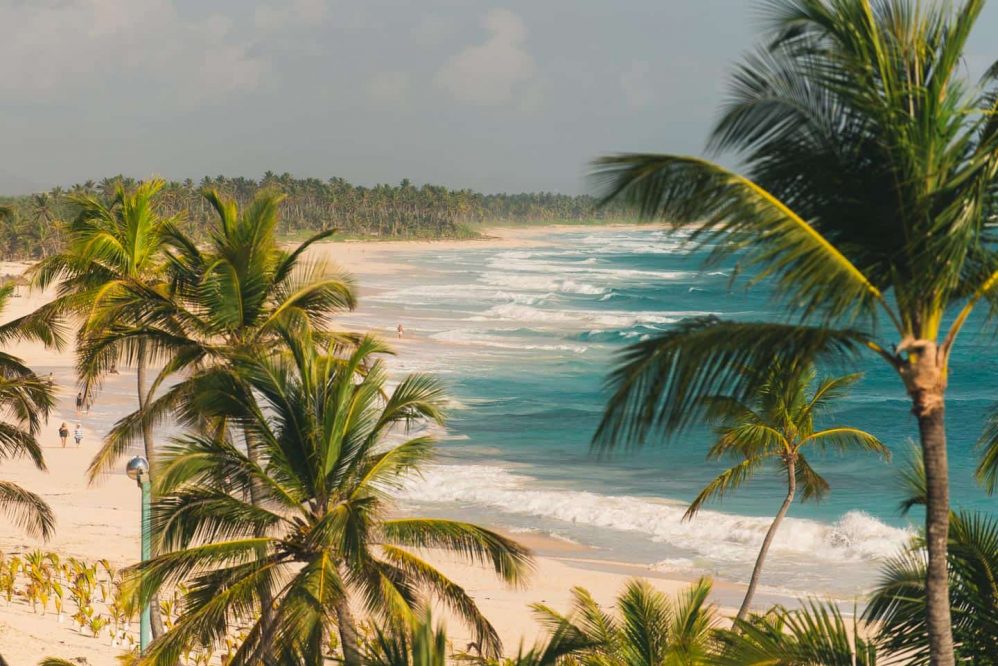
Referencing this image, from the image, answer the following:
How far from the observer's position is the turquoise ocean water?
73.9ft

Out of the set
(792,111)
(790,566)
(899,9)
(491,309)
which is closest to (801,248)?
(792,111)

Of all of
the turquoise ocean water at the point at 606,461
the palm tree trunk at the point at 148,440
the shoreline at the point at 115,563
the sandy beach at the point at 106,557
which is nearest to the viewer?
the palm tree trunk at the point at 148,440

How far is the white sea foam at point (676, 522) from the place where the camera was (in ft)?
73.9

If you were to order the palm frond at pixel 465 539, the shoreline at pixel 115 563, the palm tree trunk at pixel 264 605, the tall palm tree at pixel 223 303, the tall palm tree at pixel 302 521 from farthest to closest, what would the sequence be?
1. the shoreline at pixel 115 563
2. the tall palm tree at pixel 223 303
3. the palm frond at pixel 465 539
4. the palm tree trunk at pixel 264 605
5. the tall palm tree at pixel 302 521

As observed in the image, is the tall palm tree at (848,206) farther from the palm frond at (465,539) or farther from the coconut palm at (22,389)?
the coconut palm at (22,389)

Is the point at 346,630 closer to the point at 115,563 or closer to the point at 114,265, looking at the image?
the point at 114,265

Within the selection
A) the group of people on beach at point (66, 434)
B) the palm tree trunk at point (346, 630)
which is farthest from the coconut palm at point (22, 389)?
the group of people on beach at point (66, 434)

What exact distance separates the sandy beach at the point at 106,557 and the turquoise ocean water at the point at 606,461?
43.2 inches

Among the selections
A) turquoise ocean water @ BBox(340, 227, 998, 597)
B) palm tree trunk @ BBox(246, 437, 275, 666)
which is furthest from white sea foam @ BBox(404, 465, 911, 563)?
palm tree trunk @ BBox(246, 437, 275, 666)

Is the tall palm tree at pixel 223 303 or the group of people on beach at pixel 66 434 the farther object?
the group of people on beach at pixel 66 434

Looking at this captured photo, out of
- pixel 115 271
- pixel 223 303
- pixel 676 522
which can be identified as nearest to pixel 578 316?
pixel 676 522

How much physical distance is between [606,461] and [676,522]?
7285mm

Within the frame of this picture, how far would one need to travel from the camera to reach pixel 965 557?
21.9ft

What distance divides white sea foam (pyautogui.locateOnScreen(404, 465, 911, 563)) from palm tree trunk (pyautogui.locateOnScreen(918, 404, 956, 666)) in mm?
16782
